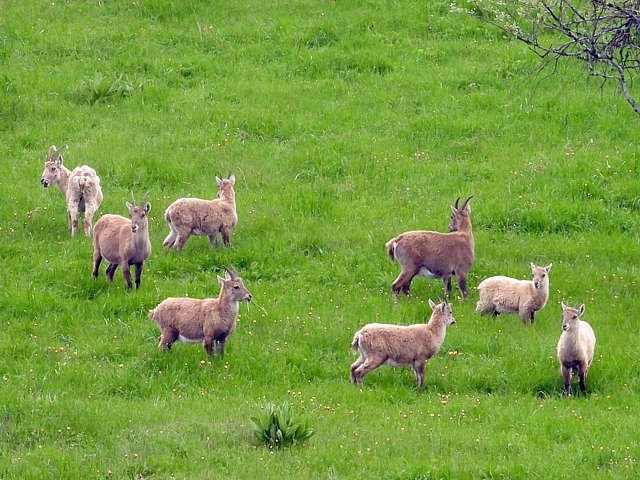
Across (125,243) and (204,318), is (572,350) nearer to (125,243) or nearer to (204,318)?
(204,318)

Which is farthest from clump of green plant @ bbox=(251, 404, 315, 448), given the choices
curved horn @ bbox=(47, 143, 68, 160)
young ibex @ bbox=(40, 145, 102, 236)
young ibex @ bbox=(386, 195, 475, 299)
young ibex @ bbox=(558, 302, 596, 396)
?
curved horn @ bbox=(47, 143, 68, 160)

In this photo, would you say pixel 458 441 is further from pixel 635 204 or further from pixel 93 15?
pixel 93 15

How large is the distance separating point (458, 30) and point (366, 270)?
11.0 meters

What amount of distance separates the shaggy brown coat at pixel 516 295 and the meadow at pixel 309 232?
22 cm

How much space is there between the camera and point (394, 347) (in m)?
Answer: 13.4

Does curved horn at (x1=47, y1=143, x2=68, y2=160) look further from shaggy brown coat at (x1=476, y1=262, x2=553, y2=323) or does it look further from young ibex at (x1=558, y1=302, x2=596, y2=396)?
young ibex at (x1=558, y1=302, x2=596, y2=396)

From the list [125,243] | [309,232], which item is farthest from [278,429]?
[309,232]

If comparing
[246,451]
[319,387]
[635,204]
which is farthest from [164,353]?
[635,204]


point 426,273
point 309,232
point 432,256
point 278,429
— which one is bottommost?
point 278,429

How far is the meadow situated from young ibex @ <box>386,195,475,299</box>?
1.12ft

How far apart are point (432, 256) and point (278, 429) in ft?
17.4

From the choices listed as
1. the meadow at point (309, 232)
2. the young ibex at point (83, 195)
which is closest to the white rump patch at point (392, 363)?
the meadow at point (309, 232)

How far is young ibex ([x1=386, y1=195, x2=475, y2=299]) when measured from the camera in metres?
16.3

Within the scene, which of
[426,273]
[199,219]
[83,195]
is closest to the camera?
[426,273]
